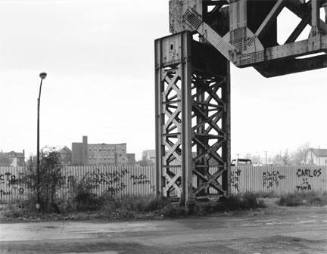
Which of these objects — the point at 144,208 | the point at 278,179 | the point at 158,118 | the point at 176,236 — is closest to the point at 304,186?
the point at 278,179

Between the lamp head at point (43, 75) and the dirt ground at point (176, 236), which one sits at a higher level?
Result: the lamp head at point (43, 75)

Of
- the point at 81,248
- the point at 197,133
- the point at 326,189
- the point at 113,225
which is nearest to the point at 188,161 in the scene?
the point at 197,133

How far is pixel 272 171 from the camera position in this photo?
3578 cm

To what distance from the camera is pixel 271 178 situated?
3575 cm

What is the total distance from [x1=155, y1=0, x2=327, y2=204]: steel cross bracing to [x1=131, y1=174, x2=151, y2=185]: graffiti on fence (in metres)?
12.1

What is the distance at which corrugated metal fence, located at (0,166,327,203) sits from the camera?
29062 millimetres

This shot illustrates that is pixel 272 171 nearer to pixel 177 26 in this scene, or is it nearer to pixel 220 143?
pixel 220 143

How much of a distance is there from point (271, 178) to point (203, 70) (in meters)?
19.5

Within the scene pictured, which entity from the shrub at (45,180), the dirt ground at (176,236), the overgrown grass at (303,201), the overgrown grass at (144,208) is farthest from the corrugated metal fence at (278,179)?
the dirt ground at (176,236)

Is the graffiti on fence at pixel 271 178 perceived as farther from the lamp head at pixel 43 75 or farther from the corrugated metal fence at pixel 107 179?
the lamp head at pixel 43 75

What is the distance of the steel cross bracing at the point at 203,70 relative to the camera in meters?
15.2

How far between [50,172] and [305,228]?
9.80 metres

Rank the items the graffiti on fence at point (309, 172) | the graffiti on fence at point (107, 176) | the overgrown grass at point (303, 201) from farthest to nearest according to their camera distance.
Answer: the graffiti on fence at point (309, 172)
the graffiti on fence at point (107, 176)
the overgrown grass at point (303, 201)

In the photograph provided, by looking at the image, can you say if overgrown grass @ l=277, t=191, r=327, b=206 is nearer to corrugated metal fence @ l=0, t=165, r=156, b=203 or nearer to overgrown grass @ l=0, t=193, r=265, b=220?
overgrown grass @ l=0, t=193, r=265, b=220
